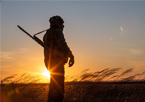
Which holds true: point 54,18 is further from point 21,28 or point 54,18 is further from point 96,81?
point 96,81

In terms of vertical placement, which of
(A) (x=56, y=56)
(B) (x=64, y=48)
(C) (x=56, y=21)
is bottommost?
(A) (x=56, y=56)

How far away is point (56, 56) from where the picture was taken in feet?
15.3

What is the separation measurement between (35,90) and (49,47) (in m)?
2.29

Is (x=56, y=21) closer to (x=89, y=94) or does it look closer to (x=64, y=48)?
(x=64, y=48)

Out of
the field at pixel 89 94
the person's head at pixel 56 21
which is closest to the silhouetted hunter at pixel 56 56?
the person's head at pixel 56 21

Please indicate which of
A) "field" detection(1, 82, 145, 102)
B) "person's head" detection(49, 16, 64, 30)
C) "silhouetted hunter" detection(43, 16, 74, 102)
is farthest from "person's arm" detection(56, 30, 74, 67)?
"field" detection(1, 82, 145, 102)

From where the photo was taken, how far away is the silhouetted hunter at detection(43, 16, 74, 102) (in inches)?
179

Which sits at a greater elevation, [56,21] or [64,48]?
[56,21]

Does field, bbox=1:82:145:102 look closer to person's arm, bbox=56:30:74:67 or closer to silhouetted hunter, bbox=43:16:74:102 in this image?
silhouetted hunter, bbox=43:16:74:102

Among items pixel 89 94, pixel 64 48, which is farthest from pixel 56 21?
pixel 89 94

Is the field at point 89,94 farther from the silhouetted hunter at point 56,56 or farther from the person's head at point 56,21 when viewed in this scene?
the person's head at point 56,21

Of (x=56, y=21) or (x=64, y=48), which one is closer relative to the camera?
(x=64, y=48)

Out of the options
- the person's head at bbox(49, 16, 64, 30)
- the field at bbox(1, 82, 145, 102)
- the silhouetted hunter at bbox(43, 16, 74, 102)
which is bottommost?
the field at bbox(1, 82, 145, 102)

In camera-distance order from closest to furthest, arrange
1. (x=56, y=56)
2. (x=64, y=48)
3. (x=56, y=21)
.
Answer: (x=64, y=48)
(x=56, y=56)
(x=56, y=21)
